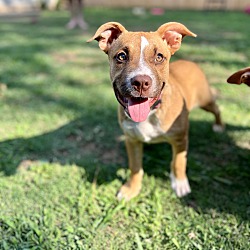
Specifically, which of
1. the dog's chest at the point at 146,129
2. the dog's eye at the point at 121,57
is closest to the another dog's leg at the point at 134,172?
the dog's chest at the point at 146,129

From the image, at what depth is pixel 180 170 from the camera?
3670 mm

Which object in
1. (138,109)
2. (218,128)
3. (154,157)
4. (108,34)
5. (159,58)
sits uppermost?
(108,34)

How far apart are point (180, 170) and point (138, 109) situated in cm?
108

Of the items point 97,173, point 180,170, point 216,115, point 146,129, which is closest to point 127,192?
point 97,173

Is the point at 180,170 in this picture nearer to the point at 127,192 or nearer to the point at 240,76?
the point at 127,192

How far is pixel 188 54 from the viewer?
8.25m

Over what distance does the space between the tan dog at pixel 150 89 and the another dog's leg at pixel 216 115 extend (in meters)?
0.39

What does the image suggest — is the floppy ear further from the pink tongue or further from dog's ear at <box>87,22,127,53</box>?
dog's ear at <box>87,22,127,53</box>

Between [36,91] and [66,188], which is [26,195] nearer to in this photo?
[66,188]

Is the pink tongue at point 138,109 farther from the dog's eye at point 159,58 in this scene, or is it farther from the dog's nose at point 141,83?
the dog's eye at point 159,58

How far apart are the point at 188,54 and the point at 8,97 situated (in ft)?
14.7

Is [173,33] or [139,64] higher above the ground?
[173,33]

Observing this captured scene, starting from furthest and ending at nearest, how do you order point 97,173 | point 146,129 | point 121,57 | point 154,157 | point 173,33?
point 154,157
point 97,173
point 146,129
point 173,33
point 121,57

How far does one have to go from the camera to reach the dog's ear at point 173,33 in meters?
3.14
